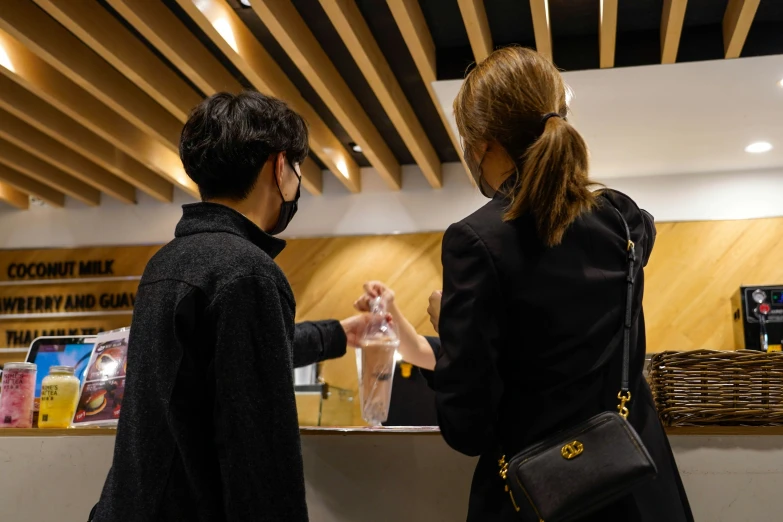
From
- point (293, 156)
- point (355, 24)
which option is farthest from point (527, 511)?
point (355, 24)

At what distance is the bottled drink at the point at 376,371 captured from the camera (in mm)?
2137

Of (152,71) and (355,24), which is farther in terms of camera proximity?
(152,71)

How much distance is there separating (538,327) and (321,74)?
3599 mm

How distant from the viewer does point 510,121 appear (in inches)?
54.9

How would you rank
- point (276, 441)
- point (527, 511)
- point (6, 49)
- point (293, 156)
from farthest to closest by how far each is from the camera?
point (6, 49), point (293, 156), point (276, 441), point (527, 511)

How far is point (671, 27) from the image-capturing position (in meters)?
4.01

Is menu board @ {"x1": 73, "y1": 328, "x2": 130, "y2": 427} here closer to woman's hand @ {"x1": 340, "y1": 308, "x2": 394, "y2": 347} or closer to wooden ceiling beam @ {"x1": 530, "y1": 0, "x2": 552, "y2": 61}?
woman's hand @ {"x1": 340, "y1": 308, "x2": 394, "y2": 347}

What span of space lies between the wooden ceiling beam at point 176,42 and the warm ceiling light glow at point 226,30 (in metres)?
0.29

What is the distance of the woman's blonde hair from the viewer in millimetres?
1298

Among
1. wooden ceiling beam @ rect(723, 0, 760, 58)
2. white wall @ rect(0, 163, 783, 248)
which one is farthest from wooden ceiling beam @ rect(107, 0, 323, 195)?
wooden ceiling beam @ rect(723, 0, 760, 58)

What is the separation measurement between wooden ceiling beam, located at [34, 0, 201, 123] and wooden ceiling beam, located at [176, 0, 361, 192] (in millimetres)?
479

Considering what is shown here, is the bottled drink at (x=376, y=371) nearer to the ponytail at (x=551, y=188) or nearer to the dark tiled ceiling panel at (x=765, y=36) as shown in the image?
the ponytail at (x=551, y=188)

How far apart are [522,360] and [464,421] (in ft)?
0.44

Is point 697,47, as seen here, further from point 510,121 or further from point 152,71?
point 510,121
